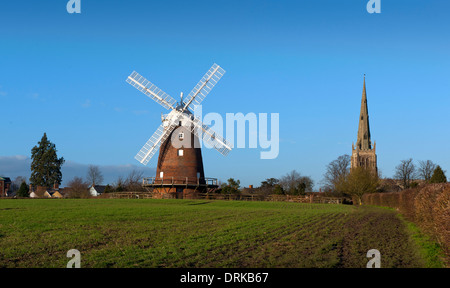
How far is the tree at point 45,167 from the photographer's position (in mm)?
93938

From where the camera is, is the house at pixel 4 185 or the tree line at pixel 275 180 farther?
the house at pixel 4 185

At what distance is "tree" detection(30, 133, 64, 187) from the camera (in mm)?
93938

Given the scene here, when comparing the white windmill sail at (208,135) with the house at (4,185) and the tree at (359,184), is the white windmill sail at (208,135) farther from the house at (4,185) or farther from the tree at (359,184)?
the house at (4,185)

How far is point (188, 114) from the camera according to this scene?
49094 millimetres

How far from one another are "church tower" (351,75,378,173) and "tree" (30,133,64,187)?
79279 millimetres

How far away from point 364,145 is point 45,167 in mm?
85944

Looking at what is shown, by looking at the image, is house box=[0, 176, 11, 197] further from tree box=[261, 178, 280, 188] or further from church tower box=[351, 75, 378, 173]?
church tower box=[351, 75, 378, 173]

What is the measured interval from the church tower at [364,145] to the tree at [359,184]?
6048cm

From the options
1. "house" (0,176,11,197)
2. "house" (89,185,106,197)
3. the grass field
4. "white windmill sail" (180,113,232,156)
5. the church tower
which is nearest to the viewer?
the grass field

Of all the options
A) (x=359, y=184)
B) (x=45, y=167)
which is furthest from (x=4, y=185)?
(x=359, y=184)

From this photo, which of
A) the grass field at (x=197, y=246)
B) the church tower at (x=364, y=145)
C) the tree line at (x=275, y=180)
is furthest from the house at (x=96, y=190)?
the grass field at (x=197, y=246)

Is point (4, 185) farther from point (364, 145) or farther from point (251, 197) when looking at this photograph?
point (364, 145)

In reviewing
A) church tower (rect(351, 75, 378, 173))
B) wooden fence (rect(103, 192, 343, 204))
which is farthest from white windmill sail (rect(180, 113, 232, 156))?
church tower (rect(351, 75, 378, 173))

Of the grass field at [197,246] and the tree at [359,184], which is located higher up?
the tree at [359,184]
